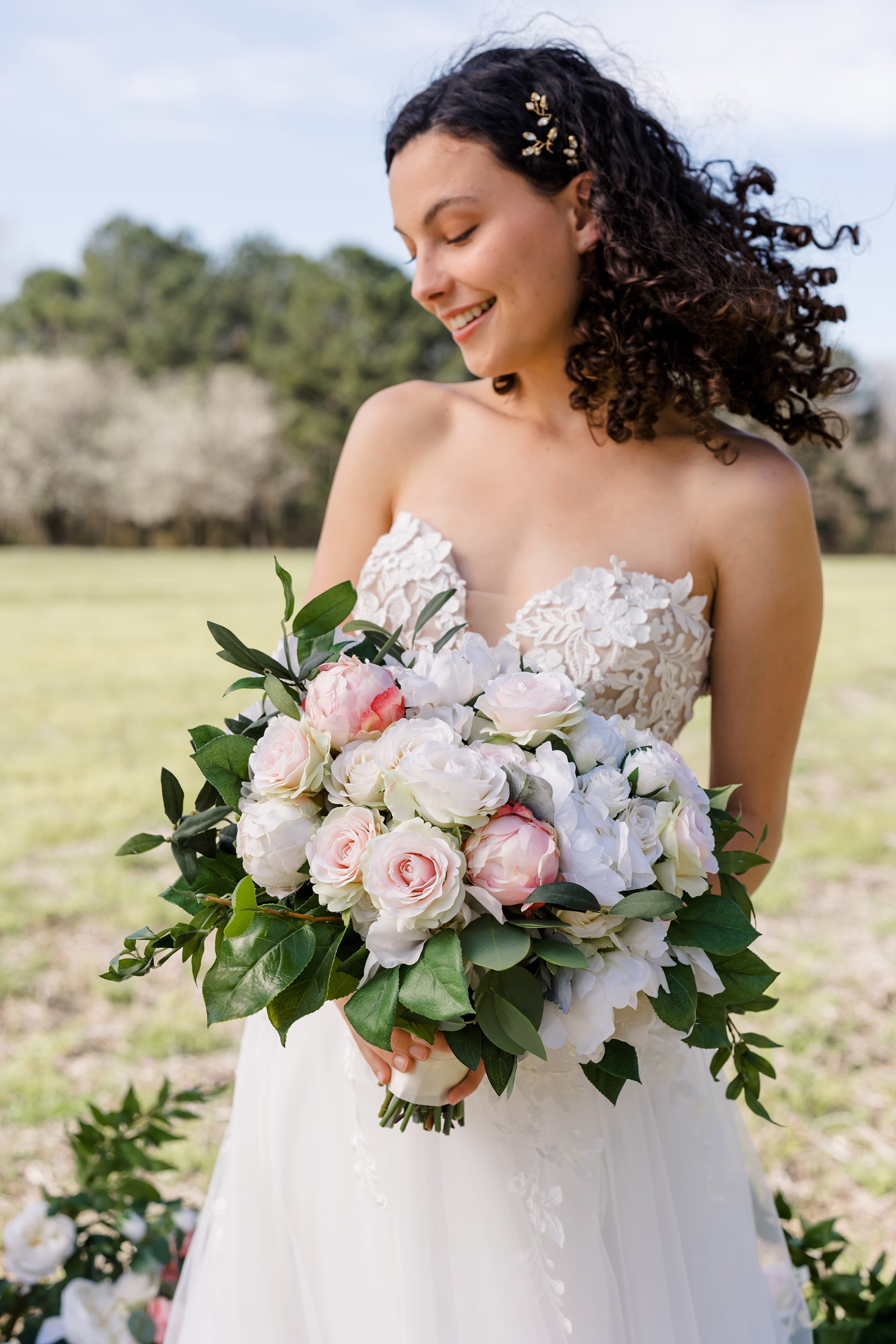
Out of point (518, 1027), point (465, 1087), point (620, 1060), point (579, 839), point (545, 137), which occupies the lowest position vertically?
point (465, 1087)

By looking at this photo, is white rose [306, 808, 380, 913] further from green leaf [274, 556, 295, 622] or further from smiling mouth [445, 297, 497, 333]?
smiling mouth [445, 297, 497, 333]

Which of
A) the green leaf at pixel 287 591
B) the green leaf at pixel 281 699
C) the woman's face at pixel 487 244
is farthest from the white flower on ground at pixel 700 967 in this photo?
the woman's face at pixel 487 244

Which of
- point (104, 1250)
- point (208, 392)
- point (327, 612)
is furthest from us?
point (208, 392)

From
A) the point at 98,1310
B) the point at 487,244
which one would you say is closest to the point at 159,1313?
the point at 98,1310

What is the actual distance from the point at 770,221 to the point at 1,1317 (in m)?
3.02

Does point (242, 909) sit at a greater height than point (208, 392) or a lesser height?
greater

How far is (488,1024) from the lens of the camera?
1270 mm

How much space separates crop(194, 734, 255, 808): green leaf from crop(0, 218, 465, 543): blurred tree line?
34287 mm

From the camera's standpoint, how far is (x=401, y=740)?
4.32ft

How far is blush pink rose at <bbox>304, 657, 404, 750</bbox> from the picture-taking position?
136cm

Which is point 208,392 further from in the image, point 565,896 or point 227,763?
point 565,896

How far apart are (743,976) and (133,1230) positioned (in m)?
1.71

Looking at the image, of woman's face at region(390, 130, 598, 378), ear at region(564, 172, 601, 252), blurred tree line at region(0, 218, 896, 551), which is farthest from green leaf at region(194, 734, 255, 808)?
blurred tree line at region(0, 218, 896, 551)

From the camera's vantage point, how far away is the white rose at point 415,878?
1.22m
